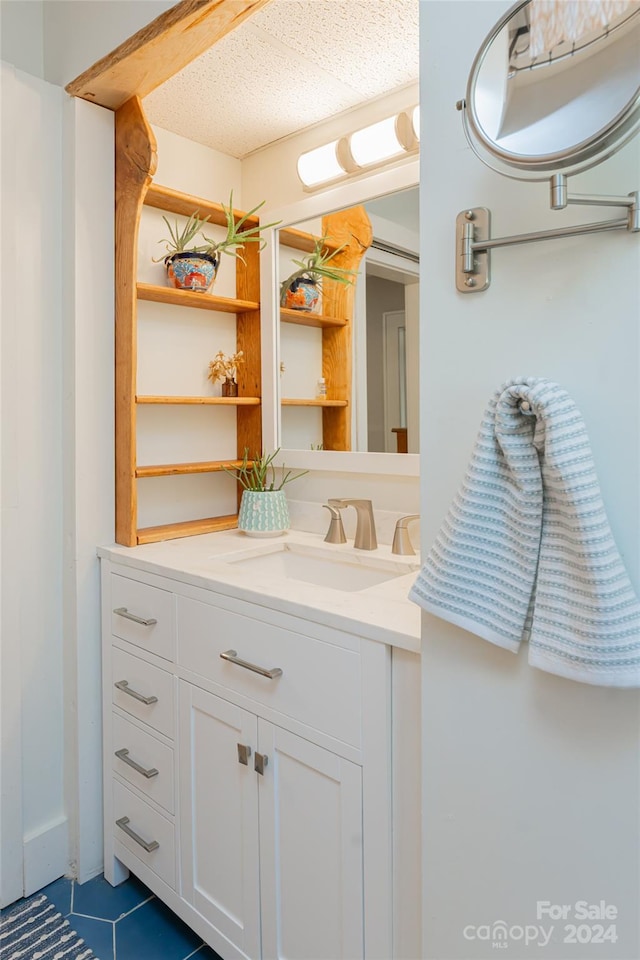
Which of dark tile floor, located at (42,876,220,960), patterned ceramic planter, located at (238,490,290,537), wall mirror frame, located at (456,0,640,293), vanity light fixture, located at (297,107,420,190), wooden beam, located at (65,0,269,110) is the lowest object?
dark tile floor, located at (42,876,220,960)

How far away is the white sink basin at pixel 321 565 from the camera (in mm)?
1542

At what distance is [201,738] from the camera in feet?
4.51

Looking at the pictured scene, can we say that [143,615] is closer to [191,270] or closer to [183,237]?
[191,270]

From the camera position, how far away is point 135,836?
1.55m

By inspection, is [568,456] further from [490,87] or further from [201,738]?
[201,738]

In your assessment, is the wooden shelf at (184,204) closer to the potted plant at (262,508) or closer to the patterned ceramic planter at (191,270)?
the patterned ceramic planter at (191,270)

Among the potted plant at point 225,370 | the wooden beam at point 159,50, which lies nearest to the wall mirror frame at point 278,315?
the potted plant at point 225,370

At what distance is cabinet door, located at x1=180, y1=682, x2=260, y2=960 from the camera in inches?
49.3

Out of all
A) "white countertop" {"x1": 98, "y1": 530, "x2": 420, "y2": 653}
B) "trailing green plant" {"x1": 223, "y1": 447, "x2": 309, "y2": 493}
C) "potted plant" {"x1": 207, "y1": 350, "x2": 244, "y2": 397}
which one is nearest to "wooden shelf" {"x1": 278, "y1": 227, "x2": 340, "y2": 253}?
"potted plant" {"x1": 207, "y1": 350, "x2": 244, "y2": 397}

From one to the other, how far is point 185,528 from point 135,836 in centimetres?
84

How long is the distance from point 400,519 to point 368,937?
0.89 metres

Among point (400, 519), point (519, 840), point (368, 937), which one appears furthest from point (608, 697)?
point (400, 519)

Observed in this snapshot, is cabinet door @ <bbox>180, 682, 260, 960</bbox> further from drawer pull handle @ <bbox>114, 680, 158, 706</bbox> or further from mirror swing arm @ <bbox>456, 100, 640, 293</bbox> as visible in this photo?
mirror swing arm @ <bbox>456, 100, 640, 293</bbox>

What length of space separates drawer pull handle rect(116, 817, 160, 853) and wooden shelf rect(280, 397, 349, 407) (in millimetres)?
Result: 1275
